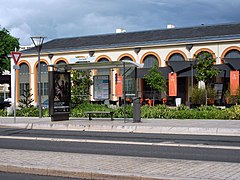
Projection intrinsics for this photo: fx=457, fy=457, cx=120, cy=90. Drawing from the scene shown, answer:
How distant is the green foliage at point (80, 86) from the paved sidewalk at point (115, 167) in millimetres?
18764

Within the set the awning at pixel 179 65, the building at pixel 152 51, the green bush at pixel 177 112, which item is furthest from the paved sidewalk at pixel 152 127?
→ the awning at pixel 179 65

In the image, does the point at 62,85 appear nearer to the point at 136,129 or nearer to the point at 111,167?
the point at 136,129

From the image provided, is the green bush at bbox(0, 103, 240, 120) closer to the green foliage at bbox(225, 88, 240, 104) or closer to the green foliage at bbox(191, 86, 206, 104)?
the green foliage at bbox(225, 88, 240, 104)

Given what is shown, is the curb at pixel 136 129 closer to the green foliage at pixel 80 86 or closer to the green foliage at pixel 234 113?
the green foliage at pixel 234 113

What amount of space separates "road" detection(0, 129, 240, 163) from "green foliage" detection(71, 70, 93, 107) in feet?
41.6

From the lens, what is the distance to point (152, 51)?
4928cm

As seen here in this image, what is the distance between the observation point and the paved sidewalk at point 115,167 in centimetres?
804

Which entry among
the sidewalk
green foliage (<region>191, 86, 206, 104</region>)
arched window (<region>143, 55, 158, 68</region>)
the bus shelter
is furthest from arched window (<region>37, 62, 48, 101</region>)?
the sidewalk

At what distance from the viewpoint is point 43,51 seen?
5669cm

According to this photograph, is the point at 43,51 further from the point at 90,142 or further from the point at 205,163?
the point at 205,163

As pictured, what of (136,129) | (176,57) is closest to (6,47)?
(176,57)

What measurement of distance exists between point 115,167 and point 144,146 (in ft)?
15.3

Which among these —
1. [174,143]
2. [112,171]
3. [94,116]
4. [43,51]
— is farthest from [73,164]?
[43,51]

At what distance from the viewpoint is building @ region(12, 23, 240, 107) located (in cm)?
4459
